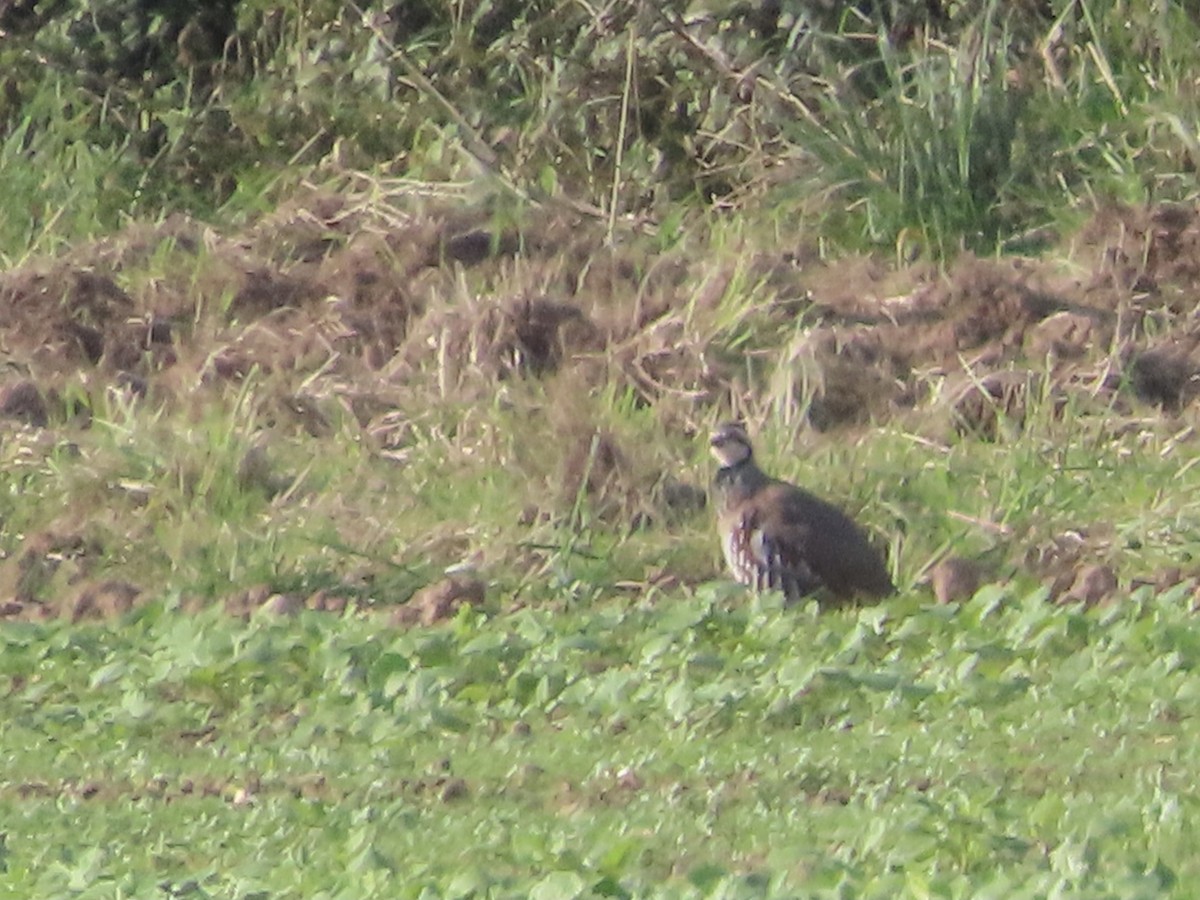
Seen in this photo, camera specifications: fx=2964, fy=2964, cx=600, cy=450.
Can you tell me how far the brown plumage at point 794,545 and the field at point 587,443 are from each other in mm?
134

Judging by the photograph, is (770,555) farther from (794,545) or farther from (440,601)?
(440,601)

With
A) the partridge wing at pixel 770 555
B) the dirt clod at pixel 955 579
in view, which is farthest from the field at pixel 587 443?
the partridge wing at pixel 770 555

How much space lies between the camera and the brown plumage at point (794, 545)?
8484 millimetres

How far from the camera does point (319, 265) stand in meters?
12.3

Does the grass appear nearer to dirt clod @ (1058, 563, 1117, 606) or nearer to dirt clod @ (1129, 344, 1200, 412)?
dirt clod @ (1058, 563, 1117, 606)

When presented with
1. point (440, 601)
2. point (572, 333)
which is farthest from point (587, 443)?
point (572, 333)

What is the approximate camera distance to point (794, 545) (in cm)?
852

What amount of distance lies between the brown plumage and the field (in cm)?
13

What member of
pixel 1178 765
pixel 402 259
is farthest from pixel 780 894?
pixel 402 259

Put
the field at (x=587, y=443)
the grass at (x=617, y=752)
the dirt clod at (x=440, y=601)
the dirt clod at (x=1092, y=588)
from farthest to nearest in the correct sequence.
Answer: the dirt clod at (x=440, y=601), the dirt clod at (x=1092, y=588), the field at (x=587, y=443), the grass at (x=617, y=752)

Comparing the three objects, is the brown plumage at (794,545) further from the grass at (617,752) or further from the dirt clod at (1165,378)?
the dirt clod at (1165,378)

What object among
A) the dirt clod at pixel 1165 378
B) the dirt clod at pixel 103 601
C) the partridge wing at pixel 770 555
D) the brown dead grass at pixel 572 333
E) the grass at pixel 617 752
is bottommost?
the dirt clod at pixel 1165 378

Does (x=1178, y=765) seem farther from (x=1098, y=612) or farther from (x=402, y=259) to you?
(x=402, y=259)

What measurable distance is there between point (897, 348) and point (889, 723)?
378cm
